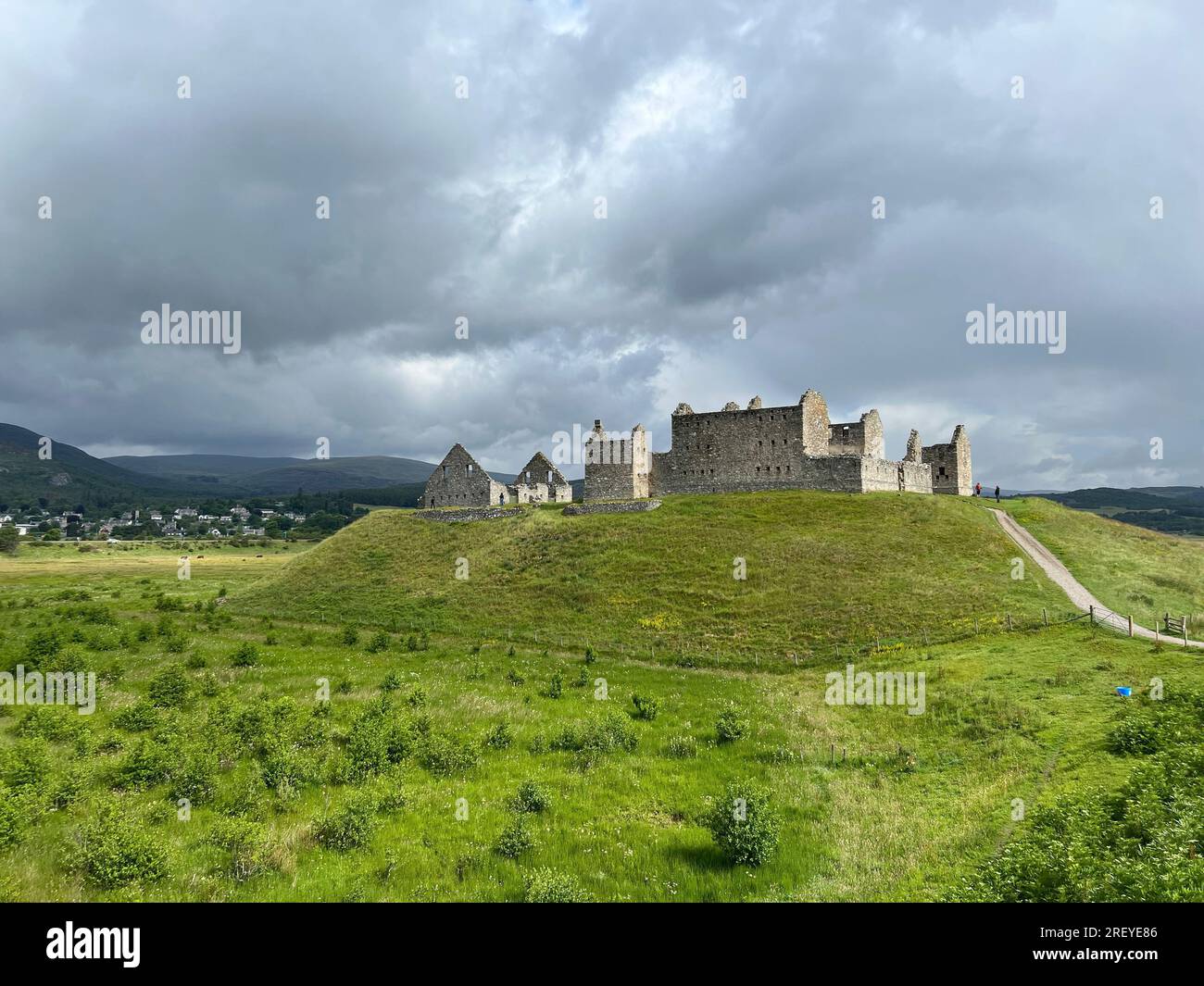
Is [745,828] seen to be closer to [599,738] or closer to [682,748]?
[682,748]

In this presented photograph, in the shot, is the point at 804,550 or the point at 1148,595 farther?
the point at 804,550

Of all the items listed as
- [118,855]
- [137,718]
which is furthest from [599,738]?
[137,718]

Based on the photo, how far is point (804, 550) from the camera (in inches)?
2079

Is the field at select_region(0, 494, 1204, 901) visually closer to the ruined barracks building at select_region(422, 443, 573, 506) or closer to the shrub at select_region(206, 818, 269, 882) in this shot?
the shrub at select_region(206, 818, 269, 882)

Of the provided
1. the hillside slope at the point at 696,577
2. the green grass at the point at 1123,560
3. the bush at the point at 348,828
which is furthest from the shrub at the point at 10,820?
the green grass at the point at 1123,560

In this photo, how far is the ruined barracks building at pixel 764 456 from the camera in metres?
72.0

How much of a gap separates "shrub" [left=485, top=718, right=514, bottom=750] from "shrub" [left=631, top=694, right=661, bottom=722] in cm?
606

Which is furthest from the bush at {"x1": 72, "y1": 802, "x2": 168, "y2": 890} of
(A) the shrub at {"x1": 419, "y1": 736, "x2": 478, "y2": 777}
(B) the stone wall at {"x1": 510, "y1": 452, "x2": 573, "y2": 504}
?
(B) the stone wall at {"x1": 510, "y1": 452, "x2": 573, "y2": 504}

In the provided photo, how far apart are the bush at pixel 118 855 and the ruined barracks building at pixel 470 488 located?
210ft

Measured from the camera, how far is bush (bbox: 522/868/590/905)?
1246cm

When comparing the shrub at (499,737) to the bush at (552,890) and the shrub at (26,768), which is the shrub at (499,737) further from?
the shrub at (26,768)
